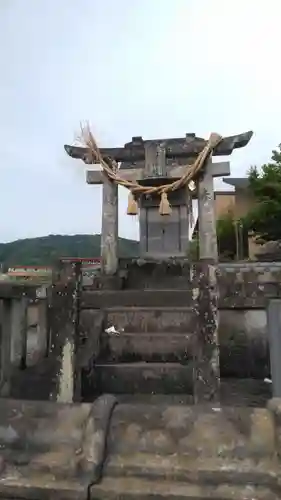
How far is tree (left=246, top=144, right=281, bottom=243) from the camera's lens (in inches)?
752

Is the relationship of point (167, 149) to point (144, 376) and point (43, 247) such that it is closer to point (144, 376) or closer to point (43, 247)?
point (144, 376)

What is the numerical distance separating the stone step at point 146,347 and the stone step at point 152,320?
125mm

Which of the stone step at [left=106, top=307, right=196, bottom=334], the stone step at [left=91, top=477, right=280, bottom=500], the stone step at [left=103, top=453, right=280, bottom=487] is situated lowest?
the stone step at [left=91, top=477, right=280, bottom=500]

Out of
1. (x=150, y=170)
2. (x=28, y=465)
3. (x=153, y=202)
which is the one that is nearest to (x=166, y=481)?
(x=28, y=465)

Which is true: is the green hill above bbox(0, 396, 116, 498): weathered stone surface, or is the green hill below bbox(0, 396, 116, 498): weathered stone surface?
above

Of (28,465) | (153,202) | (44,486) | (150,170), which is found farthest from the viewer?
(153,202)

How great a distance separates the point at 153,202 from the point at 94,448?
9966mm

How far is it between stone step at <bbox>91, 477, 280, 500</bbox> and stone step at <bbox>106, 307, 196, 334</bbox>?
13.6ft

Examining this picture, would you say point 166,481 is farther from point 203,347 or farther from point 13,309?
point 13,309

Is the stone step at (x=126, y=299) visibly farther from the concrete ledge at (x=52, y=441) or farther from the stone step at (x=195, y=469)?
the stone step at (x=195, y=469)

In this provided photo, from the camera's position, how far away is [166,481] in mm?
1979

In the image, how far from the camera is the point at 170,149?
34.3 ft

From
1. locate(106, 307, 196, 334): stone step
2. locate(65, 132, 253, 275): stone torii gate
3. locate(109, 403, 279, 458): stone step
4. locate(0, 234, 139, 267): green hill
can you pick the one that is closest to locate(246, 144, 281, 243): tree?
locate(65, 132, 253, 275): stone torii gate

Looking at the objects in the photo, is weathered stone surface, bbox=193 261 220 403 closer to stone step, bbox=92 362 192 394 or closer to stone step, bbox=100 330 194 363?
stone step, bbox=92 362 192 394
